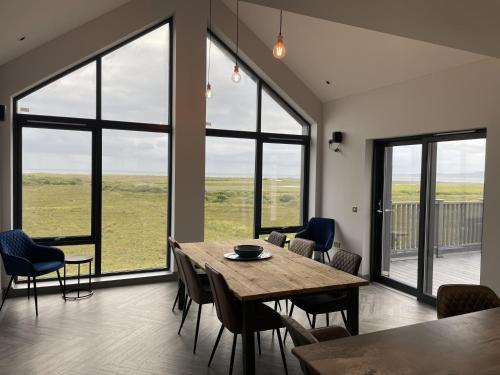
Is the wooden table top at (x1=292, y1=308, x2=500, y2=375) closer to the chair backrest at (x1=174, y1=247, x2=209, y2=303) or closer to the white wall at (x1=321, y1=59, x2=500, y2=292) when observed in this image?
the chair backrest at (x1=174, y1=247, x2=209, y2=303)

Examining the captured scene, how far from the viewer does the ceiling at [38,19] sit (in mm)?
3666

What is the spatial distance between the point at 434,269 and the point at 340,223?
166 centimetres

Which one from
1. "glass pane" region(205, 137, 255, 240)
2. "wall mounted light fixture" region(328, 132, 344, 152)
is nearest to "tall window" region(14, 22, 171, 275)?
"glass pane" region(205, 137, 255, 240)

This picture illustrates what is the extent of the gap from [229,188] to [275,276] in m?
3.24

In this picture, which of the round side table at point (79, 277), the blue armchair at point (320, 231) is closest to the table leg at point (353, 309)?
the blue armchair at point (320, 231)

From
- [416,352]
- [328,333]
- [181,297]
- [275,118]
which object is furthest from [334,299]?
[275,118]

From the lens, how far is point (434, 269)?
4.68 m

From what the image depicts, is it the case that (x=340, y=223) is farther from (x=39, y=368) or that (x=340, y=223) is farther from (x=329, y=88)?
(x=39, y=368)

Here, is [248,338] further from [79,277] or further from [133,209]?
[133,209]

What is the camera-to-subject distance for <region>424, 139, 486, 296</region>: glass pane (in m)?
4.13

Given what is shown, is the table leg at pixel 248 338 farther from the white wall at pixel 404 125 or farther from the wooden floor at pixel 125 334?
the white wall at pixel 404 125

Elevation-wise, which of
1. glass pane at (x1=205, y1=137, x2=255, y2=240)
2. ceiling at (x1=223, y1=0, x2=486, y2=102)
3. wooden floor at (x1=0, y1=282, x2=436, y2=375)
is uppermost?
ceiling at (x1=223, y1=0, x2=486, y2=102)

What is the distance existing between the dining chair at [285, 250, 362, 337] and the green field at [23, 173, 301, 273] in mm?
2783

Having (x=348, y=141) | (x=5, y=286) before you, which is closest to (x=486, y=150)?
(x=348, y=141)
